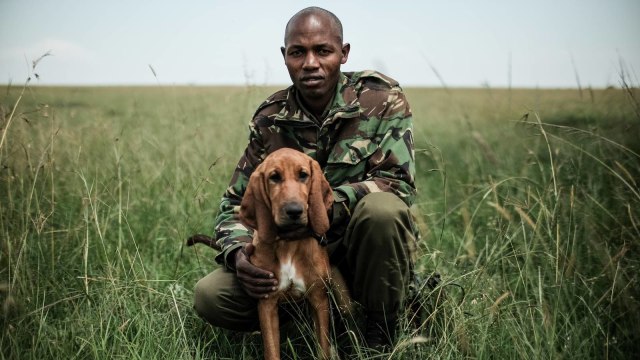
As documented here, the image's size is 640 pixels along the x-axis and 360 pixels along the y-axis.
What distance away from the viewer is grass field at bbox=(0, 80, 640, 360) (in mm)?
2766

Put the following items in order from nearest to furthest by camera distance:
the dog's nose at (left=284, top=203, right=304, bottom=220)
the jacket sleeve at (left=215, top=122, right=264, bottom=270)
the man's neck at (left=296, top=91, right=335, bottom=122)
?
the dog's nose at (left=284, top=203, right=304, bottom=220)
the jacket sleeve at (left=215, top=122, right=264, bottom=270)
the man's neck at (left=296, top=91, right=335, bottom=122)

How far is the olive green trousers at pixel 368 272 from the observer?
2.68 m

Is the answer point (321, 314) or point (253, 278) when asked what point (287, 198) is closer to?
point (253, 278)

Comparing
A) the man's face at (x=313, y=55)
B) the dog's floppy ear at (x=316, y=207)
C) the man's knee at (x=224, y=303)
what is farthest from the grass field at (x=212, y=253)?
the man's face at (x=313, y=55)

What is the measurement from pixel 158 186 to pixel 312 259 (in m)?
2.68

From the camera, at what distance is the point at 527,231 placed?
4246mm

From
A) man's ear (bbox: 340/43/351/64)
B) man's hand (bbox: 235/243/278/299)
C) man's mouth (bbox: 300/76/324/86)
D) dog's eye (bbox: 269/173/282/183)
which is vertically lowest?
man's hand (bbox: 235/243/278/299)

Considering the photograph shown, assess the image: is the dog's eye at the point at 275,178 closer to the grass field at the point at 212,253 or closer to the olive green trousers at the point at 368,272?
the olive green trousers at the point at 368,272

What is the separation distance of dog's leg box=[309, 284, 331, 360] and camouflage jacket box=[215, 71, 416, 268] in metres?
0.38

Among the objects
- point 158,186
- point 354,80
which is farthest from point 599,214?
point 158,186

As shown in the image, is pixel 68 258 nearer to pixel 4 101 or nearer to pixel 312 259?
pixel 4 101

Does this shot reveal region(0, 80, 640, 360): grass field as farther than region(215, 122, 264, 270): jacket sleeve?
No

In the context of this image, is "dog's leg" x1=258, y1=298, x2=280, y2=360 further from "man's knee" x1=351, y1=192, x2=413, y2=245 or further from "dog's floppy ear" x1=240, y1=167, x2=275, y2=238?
"man's knee" x1=351, y1=192, x2=413, y2=245

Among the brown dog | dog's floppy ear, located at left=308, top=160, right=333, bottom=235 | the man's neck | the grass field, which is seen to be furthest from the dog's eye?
the man's neck
